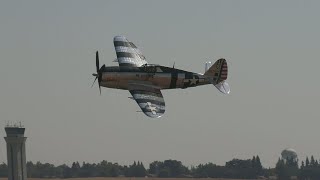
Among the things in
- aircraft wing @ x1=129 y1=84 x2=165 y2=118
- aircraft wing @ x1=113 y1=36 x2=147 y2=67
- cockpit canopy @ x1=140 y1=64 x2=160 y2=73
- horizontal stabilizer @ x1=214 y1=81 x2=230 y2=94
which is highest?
aircraft wing @ x1=113 y1=36 x2=147 y2=67

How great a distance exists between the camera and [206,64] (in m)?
124

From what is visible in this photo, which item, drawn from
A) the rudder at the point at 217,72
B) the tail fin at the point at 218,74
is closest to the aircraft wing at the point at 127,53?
the rudder at the point at 217,72

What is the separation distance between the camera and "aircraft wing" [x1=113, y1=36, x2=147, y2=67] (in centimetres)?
12094

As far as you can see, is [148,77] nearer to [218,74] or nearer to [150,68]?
[150,68]

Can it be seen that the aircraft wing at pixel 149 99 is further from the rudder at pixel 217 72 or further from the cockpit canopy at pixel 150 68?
the rudder at pixel 217 72

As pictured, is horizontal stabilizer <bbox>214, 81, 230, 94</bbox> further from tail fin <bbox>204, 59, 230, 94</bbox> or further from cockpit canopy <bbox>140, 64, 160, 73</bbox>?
cockpit canopy <bbox>140, 64, 160, 73</bbox>

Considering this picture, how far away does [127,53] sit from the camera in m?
124

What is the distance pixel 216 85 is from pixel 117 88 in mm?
16198

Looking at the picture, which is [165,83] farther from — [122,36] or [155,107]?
[122,36]

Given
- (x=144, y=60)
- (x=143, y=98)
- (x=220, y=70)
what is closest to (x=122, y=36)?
(x=144, y=60)

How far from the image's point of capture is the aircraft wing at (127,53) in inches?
4761

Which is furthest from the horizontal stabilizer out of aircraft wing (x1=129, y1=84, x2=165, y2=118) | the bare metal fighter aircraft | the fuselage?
aircraft wing (x1=129, y1=84, x2=165, y2=118)

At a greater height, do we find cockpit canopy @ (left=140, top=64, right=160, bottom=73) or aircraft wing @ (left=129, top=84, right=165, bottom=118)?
cockpit canopy @ (left=140, top=64, right=160, bottom=73)

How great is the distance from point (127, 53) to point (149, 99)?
1772cm
